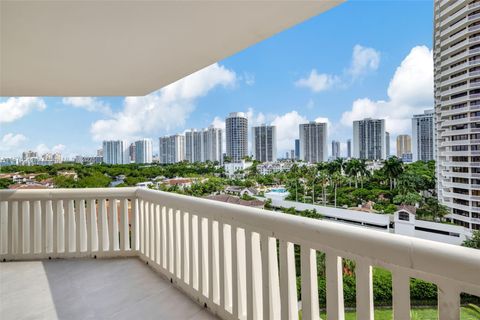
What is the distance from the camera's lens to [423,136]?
140 centimetres

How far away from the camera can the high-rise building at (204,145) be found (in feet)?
9.10

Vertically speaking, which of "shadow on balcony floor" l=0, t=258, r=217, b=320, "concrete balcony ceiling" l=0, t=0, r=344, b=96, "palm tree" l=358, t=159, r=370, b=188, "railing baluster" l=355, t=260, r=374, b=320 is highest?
"concrete balcony ceiling" l=0, t=0, r=344, b=96

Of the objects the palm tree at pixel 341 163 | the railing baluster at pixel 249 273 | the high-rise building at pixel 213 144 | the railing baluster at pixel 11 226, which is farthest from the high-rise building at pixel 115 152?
the palm tree at pixel 341 163

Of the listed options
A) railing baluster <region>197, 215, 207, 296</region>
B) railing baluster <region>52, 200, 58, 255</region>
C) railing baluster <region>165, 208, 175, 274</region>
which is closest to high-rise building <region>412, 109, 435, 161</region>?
railing baluster <region>197, 215, 207, 296</region>

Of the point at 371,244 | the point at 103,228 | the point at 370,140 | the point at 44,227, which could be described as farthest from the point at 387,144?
the point at 44,227

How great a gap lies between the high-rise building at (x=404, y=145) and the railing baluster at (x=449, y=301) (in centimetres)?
61

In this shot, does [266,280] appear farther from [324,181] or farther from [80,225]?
[80,225]

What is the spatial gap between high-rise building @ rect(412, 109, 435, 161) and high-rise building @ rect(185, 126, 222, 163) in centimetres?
152

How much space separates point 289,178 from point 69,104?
414cm

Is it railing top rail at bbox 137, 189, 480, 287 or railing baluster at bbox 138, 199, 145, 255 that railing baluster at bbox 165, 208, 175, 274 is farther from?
railing top rail at bbox 137, 189, 480, 287

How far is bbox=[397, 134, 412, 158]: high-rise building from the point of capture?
1.46 metres

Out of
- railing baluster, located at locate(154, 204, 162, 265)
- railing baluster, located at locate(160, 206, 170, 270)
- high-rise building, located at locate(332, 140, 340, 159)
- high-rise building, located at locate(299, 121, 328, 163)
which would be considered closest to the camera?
high-rise building, located at locate(332, 140, 340, 159)

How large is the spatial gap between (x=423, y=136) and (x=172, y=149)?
7.43 ft

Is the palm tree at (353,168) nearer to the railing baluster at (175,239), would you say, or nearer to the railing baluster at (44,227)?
the railing baluster at (175,239)
